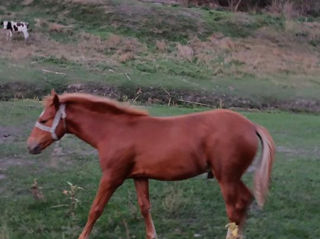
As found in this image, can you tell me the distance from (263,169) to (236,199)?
363 mm

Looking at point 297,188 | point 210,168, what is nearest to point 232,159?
point 210,168

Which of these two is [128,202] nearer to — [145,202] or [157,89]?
[145,202]

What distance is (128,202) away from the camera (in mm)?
6324

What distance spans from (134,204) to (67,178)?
1.41m

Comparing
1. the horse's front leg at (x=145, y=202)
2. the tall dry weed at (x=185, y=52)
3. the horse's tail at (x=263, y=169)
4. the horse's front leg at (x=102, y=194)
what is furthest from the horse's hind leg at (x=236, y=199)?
the tall dry weed at (x=185, y=52)

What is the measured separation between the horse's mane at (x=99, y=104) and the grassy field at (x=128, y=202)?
42.8 inches

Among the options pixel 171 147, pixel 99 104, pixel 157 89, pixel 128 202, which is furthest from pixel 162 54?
pixel 171 147

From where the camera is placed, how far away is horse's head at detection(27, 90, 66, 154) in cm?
493

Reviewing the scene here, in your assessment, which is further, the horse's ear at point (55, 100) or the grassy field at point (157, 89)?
the grassy field at point (157, 89)

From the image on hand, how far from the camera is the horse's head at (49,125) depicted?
4.93 metres

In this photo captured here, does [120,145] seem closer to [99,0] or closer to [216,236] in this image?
[216,236]

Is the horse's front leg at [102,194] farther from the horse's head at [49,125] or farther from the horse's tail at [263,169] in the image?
the horse's tail at [263,169]

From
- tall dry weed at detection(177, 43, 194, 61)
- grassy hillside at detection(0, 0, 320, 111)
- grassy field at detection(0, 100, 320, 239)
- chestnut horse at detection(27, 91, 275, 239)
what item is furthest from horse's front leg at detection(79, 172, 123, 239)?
tall dry weed at detection(177, 43, 194, 61)

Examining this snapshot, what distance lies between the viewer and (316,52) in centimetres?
2122
